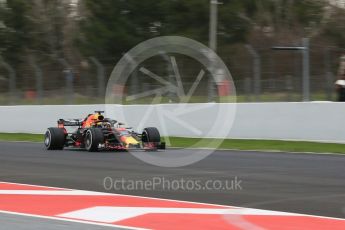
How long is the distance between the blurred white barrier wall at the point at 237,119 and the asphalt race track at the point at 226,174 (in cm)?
248

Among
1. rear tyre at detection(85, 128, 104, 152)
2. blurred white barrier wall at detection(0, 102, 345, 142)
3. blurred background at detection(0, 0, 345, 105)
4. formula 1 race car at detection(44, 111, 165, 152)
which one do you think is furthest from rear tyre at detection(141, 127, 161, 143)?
blurred background at detection(0, 0, 345, 105)

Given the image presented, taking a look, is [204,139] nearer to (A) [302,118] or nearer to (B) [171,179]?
(A) [302,118]

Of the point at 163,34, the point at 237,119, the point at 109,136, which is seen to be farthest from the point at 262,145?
the point at 163,34

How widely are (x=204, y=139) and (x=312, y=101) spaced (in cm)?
340

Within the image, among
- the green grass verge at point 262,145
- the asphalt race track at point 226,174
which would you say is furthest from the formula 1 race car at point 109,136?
the green grass verge at point 262,145

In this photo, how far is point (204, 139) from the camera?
63.4ft

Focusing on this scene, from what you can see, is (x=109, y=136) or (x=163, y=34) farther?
(x=163, y=34)

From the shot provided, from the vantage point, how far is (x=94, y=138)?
15180mm

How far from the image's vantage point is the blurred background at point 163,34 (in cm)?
1858

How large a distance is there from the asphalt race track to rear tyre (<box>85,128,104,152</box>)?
28cm

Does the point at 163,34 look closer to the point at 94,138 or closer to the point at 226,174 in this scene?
the point at 94,138

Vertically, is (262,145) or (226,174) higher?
(226,174)

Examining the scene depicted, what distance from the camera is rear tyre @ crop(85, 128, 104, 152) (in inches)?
593

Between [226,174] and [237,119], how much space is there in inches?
317
